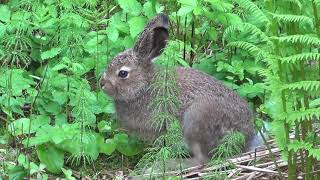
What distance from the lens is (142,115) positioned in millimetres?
7539

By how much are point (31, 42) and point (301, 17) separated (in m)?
3.62

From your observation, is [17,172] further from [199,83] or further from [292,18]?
[292,18]

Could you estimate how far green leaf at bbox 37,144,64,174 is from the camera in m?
6.83

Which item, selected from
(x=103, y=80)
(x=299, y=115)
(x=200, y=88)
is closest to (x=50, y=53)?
(x=103, y=80)

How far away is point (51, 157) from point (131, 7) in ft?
5.83

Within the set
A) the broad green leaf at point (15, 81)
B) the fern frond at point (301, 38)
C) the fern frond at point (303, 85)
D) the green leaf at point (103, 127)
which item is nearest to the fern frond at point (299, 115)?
the fern frond at point (303, 85)

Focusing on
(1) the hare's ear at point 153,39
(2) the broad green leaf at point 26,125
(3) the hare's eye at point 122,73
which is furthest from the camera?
(3) the hare's eye at point 122,73

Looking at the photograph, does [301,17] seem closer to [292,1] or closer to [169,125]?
[292,1]

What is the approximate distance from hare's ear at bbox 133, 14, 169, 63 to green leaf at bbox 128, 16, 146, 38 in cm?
25

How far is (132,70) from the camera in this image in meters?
7.52

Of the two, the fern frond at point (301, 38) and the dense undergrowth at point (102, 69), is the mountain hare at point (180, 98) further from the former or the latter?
the fern frond at point (301, 38)

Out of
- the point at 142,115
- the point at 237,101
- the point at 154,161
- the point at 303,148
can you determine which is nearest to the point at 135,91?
the point at 142,115

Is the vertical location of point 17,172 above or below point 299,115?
below

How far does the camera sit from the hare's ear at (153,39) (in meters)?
7.23
